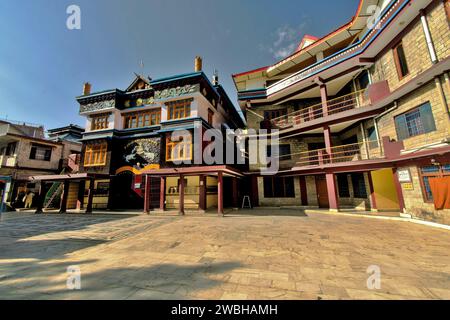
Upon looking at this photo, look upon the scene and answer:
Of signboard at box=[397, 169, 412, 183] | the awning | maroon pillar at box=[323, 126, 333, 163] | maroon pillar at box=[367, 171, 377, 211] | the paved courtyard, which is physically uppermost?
maroon pillar at box=[323, 126, 333, 163]

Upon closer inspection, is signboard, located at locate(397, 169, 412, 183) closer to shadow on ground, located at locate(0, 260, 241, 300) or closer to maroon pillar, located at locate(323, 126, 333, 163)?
maroon pillar, located at locate(323, 126, 333, 163)

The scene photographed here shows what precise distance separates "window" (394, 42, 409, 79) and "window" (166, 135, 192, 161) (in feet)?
45.0

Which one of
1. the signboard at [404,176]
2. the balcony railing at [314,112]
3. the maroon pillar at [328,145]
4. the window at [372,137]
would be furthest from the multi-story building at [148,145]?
the signboard at [404,176]

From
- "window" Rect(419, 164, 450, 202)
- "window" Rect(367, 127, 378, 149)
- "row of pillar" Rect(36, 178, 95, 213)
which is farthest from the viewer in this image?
"row of pillar" Rect(36, 178, 95, 213)

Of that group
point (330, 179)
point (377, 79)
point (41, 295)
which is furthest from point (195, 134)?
point (377, 79)

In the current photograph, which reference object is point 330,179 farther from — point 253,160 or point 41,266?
point 41,266

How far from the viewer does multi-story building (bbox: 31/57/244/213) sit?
14.3 meters

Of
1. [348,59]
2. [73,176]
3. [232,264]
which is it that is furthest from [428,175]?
[73,176]

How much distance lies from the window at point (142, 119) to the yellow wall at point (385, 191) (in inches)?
718

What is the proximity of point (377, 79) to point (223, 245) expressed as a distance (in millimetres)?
14190

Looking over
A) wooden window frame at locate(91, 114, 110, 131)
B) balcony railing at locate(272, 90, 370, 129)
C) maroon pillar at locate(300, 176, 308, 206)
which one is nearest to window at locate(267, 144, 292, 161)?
balcony railing at locate(272, 90, 370, 129)

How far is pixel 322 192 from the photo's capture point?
48.8ft

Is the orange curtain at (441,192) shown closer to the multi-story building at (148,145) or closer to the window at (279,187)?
the window at (279,187)

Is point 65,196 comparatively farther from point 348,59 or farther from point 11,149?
point 348,59
